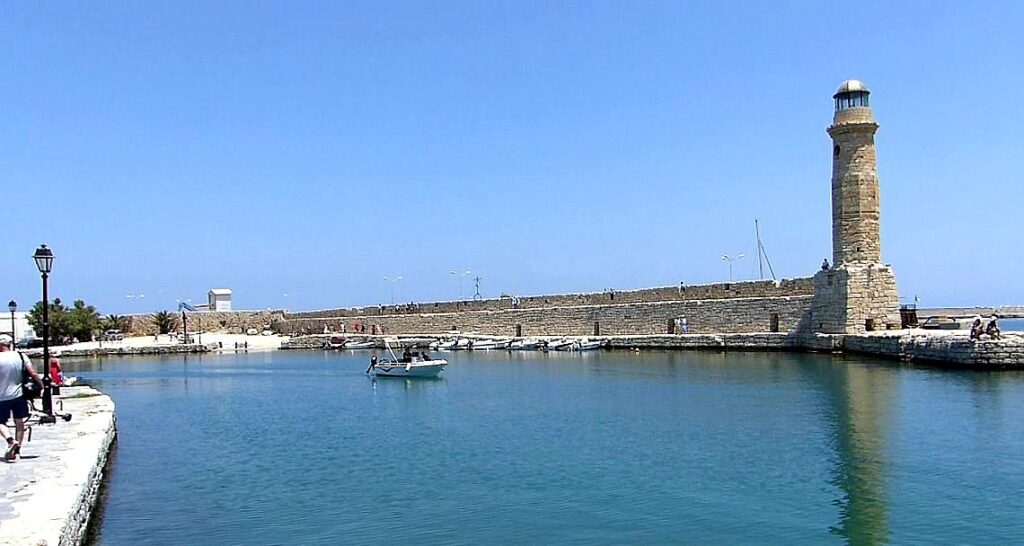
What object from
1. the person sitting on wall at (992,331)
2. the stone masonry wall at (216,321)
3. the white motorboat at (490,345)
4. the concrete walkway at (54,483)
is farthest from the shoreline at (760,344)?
the concrete walkway at (54,483)

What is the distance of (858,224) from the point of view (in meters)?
25.1

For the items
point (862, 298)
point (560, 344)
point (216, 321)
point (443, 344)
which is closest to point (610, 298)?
point (560, 344)

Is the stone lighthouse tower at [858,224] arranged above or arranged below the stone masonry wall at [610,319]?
above

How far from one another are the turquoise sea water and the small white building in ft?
112

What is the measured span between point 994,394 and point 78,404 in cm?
1534

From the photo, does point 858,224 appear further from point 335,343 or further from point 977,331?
point 335,343

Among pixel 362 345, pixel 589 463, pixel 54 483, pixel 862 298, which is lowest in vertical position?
pixel 589 463

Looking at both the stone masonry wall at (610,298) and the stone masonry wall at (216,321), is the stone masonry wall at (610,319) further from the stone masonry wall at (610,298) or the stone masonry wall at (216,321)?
the stone masonry wall at (216,321)

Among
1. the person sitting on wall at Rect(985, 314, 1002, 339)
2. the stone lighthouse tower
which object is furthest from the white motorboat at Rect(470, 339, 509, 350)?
the person sitting on wall at Rect(985, 314, 1002, 339)

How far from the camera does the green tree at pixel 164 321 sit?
162 feet

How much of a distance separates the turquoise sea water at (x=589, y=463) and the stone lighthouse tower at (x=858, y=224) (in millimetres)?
4554

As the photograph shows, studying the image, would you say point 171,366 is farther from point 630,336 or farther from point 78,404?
point 78,404

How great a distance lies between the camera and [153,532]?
8.36 meters

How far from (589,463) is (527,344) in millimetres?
22912
